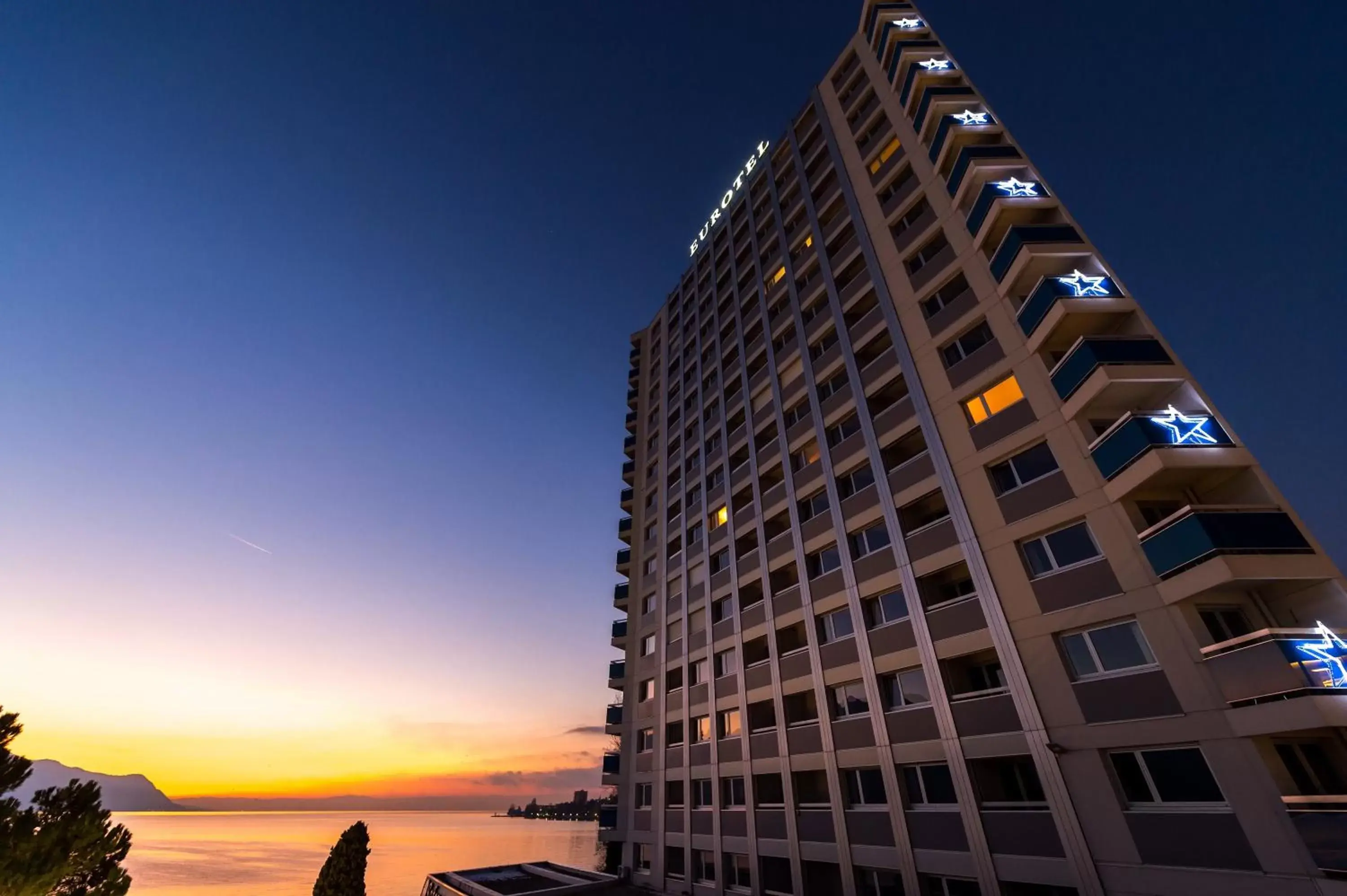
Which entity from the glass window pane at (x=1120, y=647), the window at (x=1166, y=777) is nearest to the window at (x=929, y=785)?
the window at (x=1166, y=777)

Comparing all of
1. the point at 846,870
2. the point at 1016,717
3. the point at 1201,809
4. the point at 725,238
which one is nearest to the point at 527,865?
the point at 846,870

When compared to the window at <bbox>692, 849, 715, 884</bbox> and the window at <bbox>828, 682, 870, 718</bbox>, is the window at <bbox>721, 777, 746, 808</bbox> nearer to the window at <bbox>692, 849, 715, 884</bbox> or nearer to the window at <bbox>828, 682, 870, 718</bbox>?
the window at <bbox>692, 849, 715, 884</bbox>

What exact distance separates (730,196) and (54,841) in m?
54.3

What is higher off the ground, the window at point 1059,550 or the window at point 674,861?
the window at point 1059,550

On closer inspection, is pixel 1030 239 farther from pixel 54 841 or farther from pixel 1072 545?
pixel 54 841

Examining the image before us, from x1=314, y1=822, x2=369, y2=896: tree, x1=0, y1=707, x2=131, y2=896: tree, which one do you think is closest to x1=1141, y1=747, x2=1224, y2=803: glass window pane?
x1=0, y1=707, x2=131, y2=896: tree

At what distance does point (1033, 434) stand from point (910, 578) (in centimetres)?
722

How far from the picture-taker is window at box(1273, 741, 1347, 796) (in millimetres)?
13625

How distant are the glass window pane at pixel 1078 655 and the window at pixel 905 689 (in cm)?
501

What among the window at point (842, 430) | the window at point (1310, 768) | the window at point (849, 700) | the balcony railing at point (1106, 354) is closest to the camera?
the window at point (1310, 768)

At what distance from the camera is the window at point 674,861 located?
102 feet

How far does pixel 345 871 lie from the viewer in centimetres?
2466

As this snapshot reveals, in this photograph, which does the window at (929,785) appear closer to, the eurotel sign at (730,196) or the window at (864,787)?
the window at (864,787)

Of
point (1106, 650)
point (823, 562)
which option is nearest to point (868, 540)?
point (823, 562)
